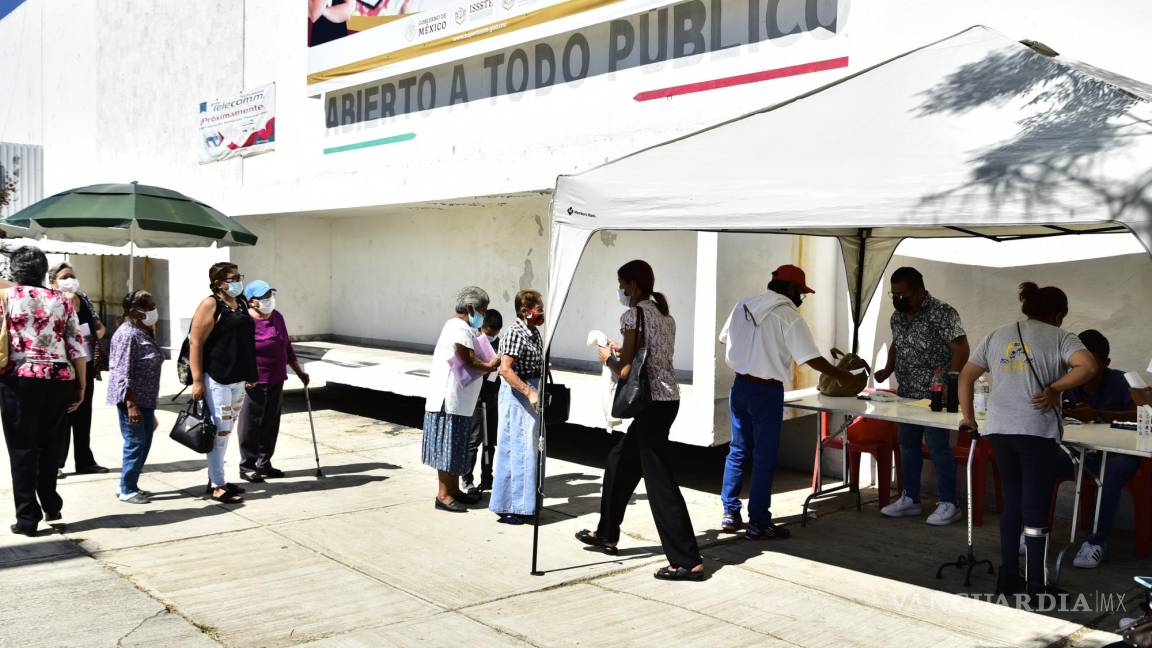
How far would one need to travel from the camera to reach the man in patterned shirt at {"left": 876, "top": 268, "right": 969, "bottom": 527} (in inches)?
285

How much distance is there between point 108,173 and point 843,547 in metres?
19.9

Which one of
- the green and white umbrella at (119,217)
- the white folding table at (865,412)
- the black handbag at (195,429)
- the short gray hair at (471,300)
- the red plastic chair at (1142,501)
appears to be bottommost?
the red plastic chair at (1142,501)

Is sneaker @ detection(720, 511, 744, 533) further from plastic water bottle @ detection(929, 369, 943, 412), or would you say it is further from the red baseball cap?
the red baseball cap

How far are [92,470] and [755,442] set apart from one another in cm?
593

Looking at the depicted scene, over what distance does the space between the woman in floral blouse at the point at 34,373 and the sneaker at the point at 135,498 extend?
3.01 feet

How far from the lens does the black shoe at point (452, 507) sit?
7.50m

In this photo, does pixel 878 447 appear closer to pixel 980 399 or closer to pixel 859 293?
pixel 980 399

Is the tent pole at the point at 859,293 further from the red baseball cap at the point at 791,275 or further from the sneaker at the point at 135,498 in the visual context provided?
the sneaker at the point at 135,498

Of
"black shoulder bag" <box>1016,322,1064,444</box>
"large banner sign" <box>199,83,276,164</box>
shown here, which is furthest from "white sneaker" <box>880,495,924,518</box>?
"large banner sign" <box>199,83,276,164</box>

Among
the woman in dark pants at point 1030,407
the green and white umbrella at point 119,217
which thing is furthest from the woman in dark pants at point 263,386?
the woman in dark pants at point 1030,407

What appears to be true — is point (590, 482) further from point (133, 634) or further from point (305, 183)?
point (305, 183)

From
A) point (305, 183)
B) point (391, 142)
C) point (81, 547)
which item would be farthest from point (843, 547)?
point (305, 183)

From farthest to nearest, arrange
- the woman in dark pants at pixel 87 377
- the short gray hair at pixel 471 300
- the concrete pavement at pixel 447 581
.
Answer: the woman in dark pants at pixel 87 377
the short gray hair at pixel 471 300
the concrete pavement at pixel 447 581

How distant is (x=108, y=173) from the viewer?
70.8 feet
